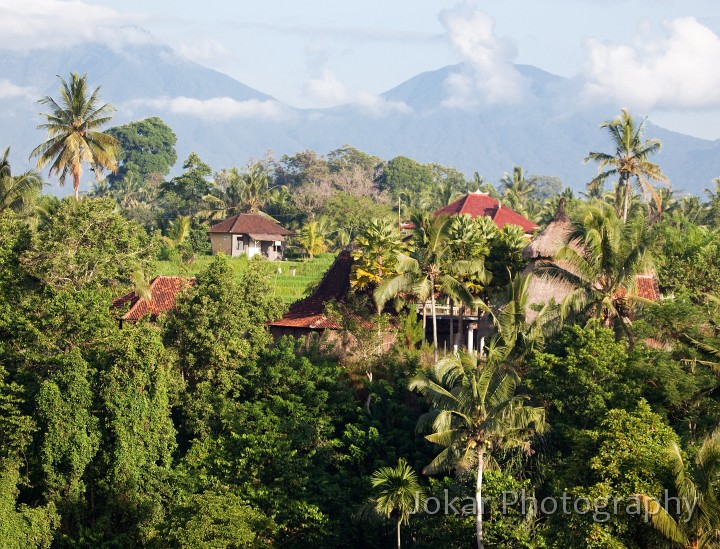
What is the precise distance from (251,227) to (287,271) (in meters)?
8.20

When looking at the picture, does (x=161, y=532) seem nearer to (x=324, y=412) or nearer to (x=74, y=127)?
(x=324, y=412)

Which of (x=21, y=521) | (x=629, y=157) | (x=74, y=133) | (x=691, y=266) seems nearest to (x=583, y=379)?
(x=691, y=266)

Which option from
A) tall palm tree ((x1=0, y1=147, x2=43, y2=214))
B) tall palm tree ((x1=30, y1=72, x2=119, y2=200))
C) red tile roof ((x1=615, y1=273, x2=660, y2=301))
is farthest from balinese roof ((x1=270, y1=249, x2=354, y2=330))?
tall palm tree ((x1=30, y1=72, x2=119, y2=200))

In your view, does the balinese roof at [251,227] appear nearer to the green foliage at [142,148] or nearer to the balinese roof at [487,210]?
the balinese roof at [487,210]

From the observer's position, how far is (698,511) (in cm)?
1850

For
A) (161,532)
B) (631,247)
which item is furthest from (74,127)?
(631,247)

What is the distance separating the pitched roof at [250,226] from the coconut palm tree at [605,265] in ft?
115

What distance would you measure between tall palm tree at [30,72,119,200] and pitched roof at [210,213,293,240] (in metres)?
19.2

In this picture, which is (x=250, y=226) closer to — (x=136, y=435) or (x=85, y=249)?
(x=85, y=249)

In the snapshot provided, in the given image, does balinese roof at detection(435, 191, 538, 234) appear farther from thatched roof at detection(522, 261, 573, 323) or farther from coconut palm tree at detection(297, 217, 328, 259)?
thatched roof at detection(522, 261, 573, 323)

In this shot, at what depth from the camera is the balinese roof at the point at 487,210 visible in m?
51.5

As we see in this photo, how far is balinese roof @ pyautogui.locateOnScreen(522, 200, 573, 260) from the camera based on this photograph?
31.9 meters

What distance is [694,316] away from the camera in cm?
2727

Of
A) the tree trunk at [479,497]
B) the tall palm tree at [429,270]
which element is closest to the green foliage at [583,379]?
the tree trunk at [479,497]
